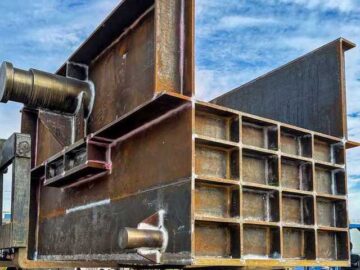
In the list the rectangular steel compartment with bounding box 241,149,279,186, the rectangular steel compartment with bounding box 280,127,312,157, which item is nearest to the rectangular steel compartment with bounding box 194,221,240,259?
the rectangular steel compartment with bounding box 241,149,279,186

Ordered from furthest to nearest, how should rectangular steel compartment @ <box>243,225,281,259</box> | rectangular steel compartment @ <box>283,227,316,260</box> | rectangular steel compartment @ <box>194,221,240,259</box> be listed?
rectangular steel compartment @ <box>283,227,316,260</box> < rectangular steel compartment @ <box>243,225,281,259</box> < rectangular steel compartment @ <box>194,221,240,259</box>

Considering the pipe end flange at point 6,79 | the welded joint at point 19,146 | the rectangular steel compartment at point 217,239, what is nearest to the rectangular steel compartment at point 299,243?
the rectangular steel compartment at point 217,239

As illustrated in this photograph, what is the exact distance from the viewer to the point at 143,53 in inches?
183

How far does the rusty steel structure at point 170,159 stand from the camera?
4.01m

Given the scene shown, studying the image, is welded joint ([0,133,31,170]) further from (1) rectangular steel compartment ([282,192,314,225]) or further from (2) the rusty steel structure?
(1) rectangular steel compartment ([282,192,314,225])

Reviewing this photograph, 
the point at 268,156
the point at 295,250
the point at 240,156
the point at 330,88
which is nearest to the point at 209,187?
the point at 240,156

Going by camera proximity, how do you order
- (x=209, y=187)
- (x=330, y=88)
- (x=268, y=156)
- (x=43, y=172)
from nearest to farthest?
(x=209, y=187) → (x=268, y=156) → (x=330, y=88) → (x=43, y=172)

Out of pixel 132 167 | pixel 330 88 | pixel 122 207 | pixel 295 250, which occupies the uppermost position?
pixel 330 88

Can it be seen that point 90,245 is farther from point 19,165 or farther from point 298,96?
point 298,96

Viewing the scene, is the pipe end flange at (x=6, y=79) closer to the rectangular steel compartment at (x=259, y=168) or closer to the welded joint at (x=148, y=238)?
the welded joint at (x=148, y=238)

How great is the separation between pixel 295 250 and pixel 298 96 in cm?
197

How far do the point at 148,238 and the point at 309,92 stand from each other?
286 centimetres

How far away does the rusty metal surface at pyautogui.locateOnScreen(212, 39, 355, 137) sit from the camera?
548 centimetres

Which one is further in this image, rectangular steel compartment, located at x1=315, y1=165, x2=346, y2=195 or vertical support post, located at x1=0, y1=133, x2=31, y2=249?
rectangular steel compartment, located at x1=315, y1=165, x2=346, y2=195
